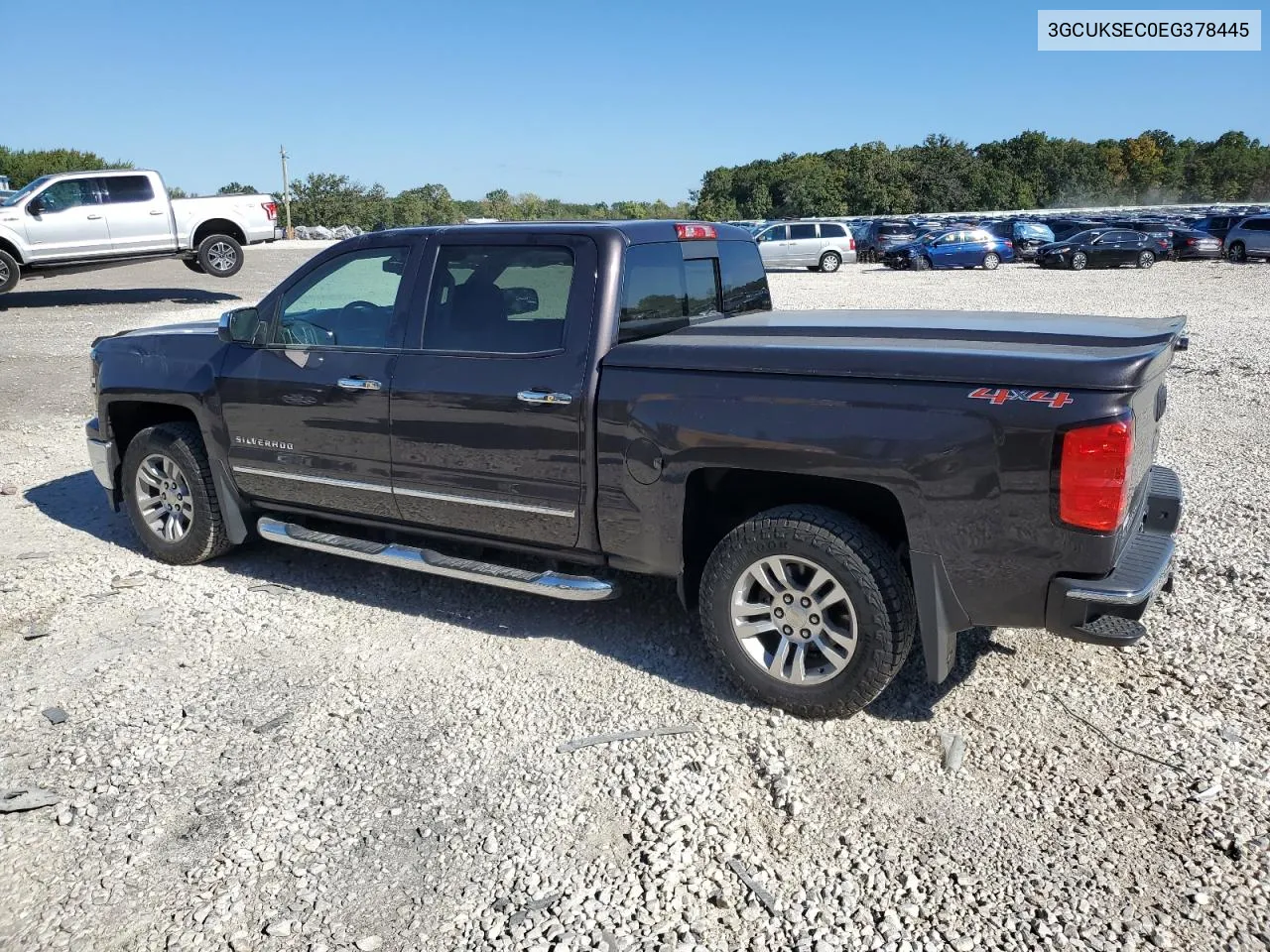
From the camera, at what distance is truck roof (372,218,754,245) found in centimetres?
434

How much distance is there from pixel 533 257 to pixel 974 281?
80.7ft

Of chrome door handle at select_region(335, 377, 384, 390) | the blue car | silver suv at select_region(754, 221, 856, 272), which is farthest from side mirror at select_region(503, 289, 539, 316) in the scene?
the blue car

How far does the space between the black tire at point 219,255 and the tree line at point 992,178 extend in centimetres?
6212

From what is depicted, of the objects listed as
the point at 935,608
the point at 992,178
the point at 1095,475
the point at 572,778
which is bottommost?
the point at 572,778

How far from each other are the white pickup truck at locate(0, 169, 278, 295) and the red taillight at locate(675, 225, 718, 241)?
17.0 metres

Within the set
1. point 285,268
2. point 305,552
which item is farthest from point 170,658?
point 285,268

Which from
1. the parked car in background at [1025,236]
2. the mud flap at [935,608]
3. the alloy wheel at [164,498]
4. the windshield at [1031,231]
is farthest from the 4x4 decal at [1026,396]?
the windshield at [1031,231]

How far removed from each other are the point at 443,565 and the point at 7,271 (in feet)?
56.8

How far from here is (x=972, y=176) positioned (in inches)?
3398

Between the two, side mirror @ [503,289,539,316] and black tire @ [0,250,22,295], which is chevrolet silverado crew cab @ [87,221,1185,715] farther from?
black tire @ [0,250,22,295]

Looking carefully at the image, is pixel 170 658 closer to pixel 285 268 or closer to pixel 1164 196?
pixel 285 268

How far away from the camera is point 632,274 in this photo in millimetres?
4328

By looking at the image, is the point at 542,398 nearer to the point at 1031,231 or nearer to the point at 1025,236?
the point at 1025,236

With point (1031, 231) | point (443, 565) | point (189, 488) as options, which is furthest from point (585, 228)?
point (1031, 231)
